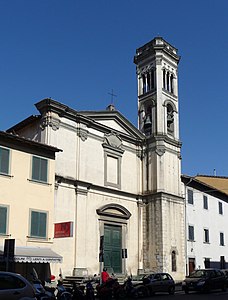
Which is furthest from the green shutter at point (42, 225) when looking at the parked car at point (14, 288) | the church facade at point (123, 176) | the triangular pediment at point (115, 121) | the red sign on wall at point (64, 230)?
the parked car at point (14, 288)

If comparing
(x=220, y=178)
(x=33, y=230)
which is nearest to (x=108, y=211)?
(x=33, y=230)

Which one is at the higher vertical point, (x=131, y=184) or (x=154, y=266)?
(x=131, y=184)

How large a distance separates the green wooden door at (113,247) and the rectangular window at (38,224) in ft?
26.0

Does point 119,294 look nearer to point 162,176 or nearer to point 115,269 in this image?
point 115,269

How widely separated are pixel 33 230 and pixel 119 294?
5.30m

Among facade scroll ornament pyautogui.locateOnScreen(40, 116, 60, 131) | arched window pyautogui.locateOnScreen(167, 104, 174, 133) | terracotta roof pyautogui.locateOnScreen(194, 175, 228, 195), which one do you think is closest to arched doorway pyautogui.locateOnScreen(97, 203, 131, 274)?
facade scroll ornament pyautogui.locateOnScreen(40, 116, 60, 131)

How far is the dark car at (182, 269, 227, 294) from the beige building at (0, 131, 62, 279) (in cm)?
809

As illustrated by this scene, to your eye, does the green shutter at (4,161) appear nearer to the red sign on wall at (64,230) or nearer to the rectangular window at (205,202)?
the red sign on wall at (64,230)

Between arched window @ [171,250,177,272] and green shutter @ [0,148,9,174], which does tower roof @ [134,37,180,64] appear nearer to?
arched window @ [171,250,177,272]

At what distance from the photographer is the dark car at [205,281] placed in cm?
2467

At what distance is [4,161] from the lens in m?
21.1

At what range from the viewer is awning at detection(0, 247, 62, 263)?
19.8 metres

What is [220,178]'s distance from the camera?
173 ft

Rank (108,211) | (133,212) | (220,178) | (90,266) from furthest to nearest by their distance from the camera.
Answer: (220,178)
(133,212)
(108,211)
(90,266)
